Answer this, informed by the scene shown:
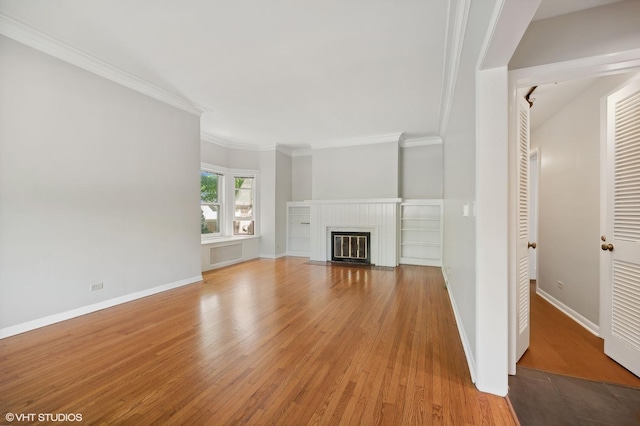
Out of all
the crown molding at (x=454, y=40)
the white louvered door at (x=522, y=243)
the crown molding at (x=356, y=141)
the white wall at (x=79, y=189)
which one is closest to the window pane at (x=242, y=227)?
the white wall at (x=79, y=189)

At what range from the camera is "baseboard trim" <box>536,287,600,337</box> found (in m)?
2.50

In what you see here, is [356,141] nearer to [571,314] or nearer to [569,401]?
[571,314]

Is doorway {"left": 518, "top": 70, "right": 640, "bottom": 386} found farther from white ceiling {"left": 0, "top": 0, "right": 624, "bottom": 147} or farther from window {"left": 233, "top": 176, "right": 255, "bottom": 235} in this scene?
window {"left": 233, "top": 176, "right": 255, "bottom": 235}

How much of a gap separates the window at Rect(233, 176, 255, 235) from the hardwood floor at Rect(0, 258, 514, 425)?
3.15 metres

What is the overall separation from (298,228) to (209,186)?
247 centimetres

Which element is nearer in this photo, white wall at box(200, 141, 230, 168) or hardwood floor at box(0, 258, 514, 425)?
hardwood floor at box(0, 258, 514, 425)

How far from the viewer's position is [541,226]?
3738 millimetres

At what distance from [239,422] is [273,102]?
393 cm

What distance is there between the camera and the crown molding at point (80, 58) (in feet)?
7.76

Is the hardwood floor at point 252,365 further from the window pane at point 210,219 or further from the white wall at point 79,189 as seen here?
the window pane at point 210,219

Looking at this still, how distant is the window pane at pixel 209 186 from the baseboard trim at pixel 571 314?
622cm

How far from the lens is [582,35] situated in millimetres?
1639

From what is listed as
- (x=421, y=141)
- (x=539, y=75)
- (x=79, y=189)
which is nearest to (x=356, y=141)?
(x=421, y=141)

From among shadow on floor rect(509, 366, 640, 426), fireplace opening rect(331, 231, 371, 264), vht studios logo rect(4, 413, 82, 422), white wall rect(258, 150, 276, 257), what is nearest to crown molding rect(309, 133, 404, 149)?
white wall rect(258, 150, 276, 257)
